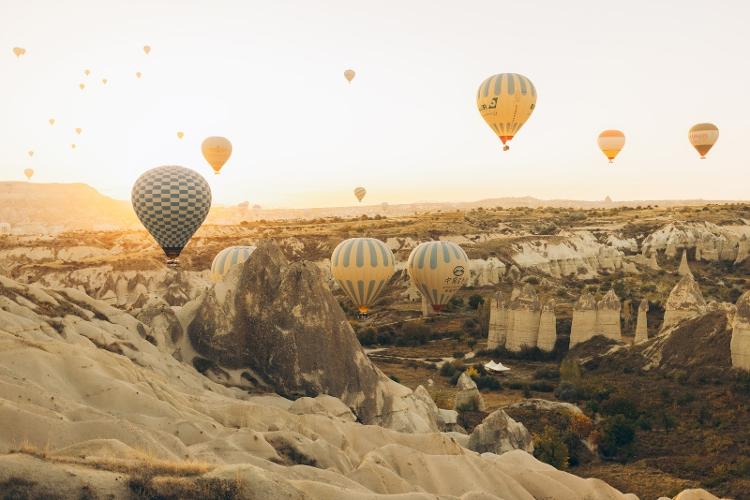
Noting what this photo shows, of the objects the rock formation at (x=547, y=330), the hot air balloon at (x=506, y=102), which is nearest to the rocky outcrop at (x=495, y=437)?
the rock formation at (x=547, y=330)

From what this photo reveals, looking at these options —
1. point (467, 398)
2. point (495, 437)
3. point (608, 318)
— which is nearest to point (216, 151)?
point (608, 318)

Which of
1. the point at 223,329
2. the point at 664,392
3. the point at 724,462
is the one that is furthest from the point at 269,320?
the point at 664,392

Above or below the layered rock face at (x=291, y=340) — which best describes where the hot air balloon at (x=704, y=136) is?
above

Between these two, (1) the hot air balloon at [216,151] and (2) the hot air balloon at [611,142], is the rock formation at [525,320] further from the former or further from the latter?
(1) the hot air balloon at [216,151]

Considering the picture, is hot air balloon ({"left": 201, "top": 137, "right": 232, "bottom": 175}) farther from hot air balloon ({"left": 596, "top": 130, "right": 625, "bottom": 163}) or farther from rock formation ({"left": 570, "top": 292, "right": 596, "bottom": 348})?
rock formation ({"left": 570, "top": 292, "right": 596, "bottom": 348})

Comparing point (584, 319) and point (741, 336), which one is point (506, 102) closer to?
point (584, 319)

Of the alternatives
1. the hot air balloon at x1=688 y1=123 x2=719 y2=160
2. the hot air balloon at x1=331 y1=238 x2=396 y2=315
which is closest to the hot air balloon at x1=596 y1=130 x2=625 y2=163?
the hot air balloon at x1=688 y1=123 x2=719 y2=160
